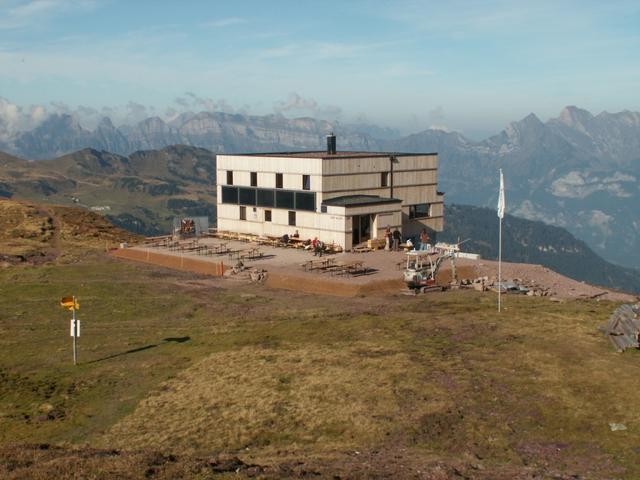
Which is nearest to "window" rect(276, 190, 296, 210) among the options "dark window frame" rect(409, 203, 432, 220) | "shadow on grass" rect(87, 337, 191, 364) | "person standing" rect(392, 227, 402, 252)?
"person standing" rect(392, 227, 402, 252)

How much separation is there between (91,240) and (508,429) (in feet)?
211

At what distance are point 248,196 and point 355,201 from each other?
1285 cm

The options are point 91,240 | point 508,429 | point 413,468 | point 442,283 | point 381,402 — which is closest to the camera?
point 413,468

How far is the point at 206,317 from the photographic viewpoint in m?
45.2

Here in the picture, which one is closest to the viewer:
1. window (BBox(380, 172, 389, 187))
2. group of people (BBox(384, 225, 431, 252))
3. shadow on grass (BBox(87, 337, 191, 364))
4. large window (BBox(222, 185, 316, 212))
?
shadow on grass (BBox(87, 337, 191, 364))

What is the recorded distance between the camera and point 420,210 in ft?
265

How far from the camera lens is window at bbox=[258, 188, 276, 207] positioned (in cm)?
7412

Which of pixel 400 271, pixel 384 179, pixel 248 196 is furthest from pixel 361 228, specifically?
pixel 248 196

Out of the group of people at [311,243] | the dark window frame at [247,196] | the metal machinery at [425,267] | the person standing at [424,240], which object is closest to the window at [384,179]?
the person standing at [424,240]

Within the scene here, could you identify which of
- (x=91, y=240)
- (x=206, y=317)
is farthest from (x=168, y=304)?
(x=91, y=240)

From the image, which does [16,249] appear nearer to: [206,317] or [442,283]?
[206,317]

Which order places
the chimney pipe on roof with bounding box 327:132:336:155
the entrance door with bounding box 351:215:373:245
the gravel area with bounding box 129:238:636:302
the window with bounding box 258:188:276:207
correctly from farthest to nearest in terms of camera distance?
1. the chimney pipe on roof with bounding box 327:132:336:155
2. the window with bounding box 258:188:276:207
3. the entrance door with bounding box 351:215:373:245
4. the gravel area with bounding box 129:238:636:302

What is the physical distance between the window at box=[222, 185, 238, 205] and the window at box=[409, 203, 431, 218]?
19105 mm

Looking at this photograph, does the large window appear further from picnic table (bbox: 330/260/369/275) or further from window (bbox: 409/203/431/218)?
window (bbox: 409/203/431/218)
